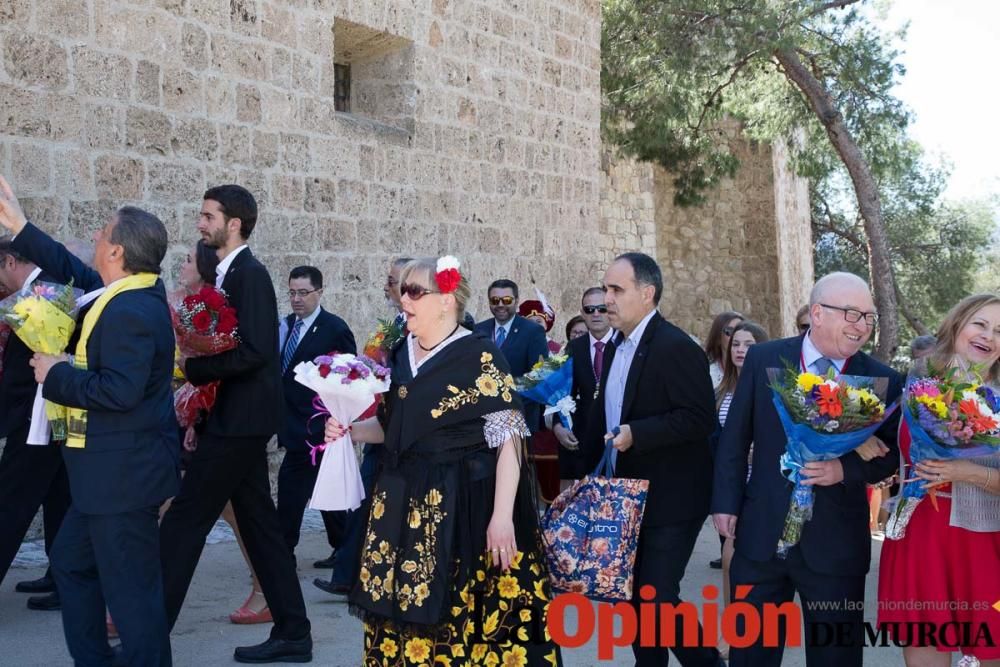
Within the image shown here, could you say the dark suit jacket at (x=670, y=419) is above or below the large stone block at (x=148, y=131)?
below

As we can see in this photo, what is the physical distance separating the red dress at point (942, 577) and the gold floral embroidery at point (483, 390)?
1.46 m

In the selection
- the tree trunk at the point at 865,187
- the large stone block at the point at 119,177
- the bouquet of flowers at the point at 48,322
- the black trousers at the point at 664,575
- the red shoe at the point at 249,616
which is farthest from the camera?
the tree trunk at the point at 865,187

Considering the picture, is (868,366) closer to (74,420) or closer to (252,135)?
(74,420)

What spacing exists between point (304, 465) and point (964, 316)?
406 cm

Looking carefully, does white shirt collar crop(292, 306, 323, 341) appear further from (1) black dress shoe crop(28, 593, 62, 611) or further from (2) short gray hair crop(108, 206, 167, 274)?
(2) short gray hair crop(108, 206, 167, 274)

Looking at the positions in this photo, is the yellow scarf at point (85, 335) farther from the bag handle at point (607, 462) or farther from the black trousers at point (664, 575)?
the black trousers at point (664, 575)

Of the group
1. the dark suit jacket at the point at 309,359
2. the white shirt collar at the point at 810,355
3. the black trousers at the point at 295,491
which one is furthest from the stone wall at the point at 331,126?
the white shirt collar at the point at 810,355

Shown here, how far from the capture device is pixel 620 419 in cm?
480

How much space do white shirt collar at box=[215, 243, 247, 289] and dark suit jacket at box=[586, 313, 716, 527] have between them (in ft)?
6.18

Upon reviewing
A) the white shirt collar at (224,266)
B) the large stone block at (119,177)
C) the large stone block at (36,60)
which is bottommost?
the white shirt collar at (224,266)

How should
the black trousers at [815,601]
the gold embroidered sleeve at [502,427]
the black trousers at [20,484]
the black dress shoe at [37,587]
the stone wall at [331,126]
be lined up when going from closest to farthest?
1. the gold embroidered sleeve at [502,427]
2. the black trousers at [815,601]
3. the black trousers at [20,484]
4. the black dress shoe at [37,587]
5. the stone wall at [331,126]

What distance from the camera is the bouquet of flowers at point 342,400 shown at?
170 inches

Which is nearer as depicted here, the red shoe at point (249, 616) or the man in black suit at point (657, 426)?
the man in black suit at point (657, 426)

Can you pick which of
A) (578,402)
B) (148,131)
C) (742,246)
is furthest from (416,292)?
(742,246)
